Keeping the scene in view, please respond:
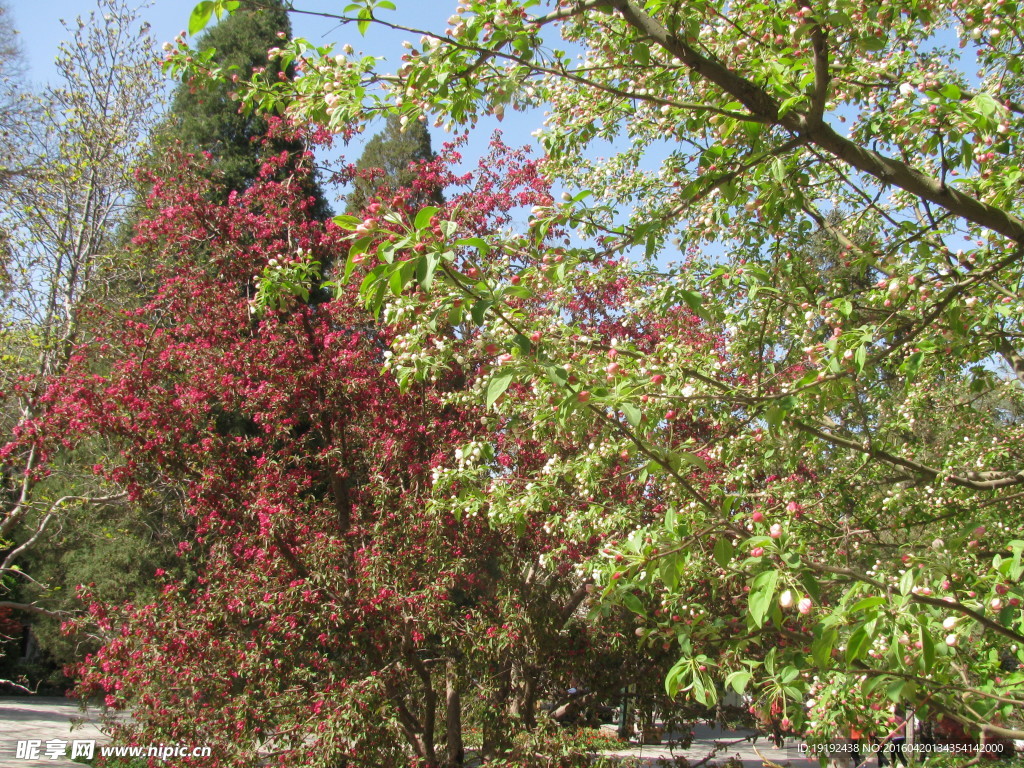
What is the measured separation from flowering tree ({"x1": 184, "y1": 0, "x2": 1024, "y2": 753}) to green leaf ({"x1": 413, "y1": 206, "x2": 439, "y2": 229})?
3 centimetres

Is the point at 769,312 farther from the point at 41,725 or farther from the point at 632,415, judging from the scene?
the point at 41,725

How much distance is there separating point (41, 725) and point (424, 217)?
604 inches

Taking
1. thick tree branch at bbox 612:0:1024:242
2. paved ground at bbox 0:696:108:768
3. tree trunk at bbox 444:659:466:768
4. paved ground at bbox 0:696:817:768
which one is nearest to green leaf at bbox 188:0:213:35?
thick tree branch at bbox 612:0:1024:242

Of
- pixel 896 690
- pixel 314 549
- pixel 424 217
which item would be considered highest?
pixel 424 217

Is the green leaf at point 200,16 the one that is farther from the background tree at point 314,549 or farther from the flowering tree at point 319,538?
the background tree at point 314,549

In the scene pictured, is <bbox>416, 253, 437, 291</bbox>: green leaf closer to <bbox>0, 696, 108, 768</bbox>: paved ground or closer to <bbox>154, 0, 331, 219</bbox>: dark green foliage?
<bbox>0, 696, 108, 768</bbox>: paved ground

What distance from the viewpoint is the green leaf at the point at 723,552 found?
6.50ft

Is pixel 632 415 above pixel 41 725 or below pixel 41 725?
above

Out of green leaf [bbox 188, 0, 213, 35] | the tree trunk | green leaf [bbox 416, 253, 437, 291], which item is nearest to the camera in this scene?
green leaf [bbox 416, 253, 437, 291]

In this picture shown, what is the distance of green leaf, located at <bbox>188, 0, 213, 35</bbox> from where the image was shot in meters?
2.06

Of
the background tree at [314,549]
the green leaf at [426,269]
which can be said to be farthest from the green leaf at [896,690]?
the background tree at [314,549]

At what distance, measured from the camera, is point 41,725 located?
12672 mm

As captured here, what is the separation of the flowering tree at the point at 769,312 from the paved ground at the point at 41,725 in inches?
251

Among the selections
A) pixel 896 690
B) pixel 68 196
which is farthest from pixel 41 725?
pixel 896 690
